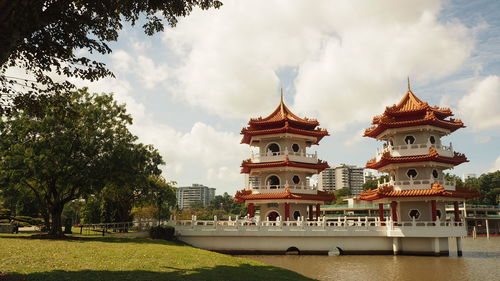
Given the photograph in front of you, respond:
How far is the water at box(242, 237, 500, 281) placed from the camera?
2192 centimetres

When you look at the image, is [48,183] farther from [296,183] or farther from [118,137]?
[296,183]

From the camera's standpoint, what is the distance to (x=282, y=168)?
3669 cm

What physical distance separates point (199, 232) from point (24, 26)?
83.7 ft

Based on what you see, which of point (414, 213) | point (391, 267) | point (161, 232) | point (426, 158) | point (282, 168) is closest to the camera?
point (391, 267)

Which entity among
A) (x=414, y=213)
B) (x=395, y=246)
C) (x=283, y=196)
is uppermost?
(x=283, y=196)

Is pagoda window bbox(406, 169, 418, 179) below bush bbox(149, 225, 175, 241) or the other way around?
the other way around

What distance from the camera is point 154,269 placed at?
15.6 metres

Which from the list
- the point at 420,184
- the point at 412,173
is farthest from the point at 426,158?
the point at 412,173

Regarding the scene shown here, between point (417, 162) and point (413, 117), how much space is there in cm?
434

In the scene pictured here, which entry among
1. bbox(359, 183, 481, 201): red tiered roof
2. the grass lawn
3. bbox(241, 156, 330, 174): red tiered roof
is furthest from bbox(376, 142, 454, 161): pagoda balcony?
the grass lawn

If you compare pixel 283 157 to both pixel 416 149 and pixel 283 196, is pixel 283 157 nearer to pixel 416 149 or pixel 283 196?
pixel 283 196

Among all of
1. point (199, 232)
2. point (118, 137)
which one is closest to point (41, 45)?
point (118, 137)

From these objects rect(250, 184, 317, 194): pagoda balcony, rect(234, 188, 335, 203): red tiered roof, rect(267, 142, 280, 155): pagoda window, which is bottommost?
rect(234, 188, 335, 203): red tiered roof

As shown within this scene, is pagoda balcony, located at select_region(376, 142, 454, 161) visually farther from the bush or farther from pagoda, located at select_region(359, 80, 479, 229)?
the bush
